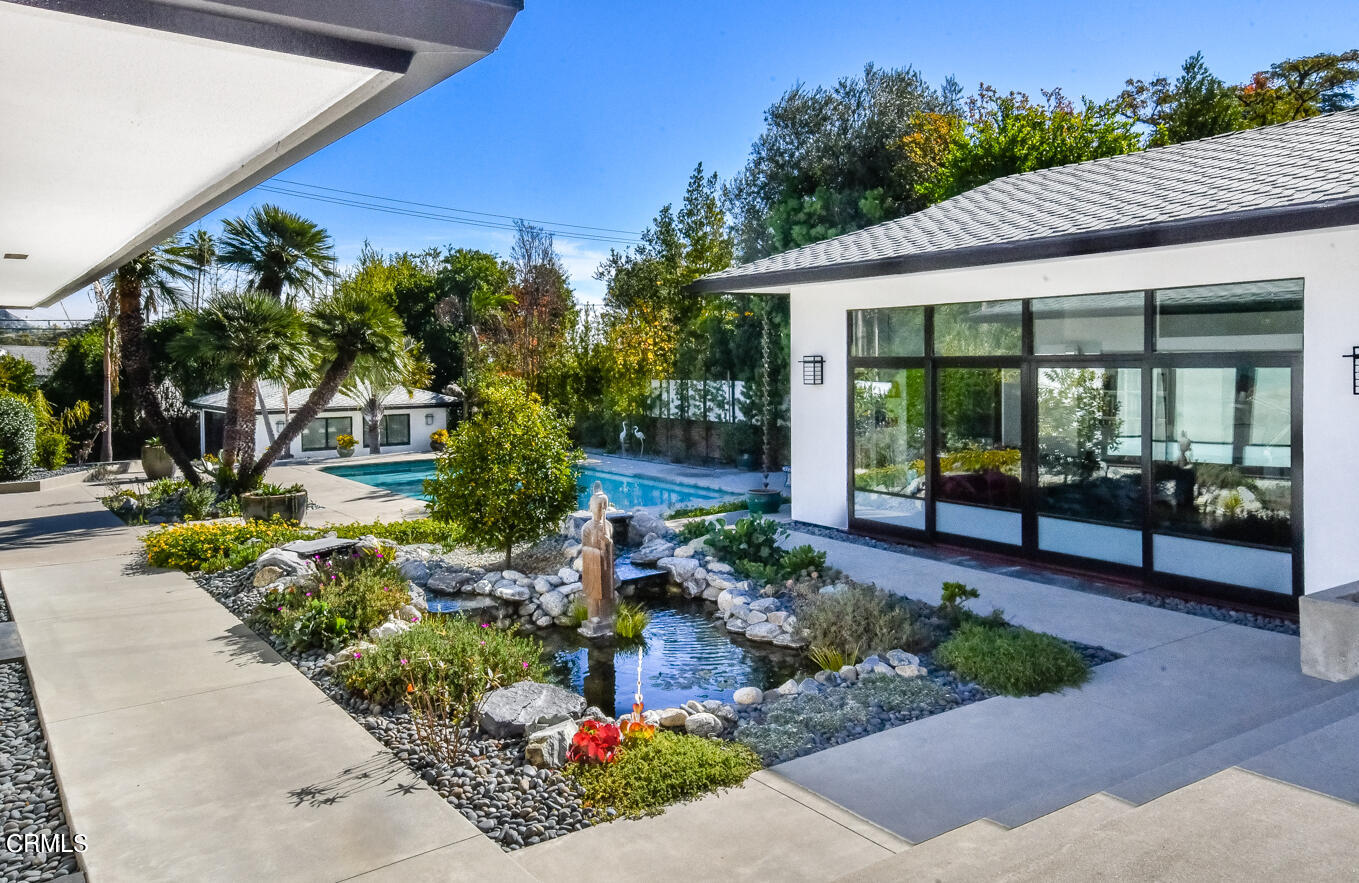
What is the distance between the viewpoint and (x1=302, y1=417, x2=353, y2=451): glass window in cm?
2544

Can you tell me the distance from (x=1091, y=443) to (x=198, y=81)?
797cm

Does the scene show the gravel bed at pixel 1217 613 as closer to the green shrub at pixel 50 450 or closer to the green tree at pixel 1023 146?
the green tree at pixel 1023 146

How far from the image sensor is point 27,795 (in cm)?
445

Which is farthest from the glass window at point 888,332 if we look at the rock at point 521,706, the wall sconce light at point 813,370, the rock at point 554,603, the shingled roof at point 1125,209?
the rock at point 521,706

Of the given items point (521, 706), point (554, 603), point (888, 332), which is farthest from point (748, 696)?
point (888, 332)

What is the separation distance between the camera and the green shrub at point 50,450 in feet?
63.0

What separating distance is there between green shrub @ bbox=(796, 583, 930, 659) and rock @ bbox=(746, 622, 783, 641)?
222 mm

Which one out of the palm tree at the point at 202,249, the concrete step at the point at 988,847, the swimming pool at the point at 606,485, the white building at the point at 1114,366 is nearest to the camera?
the concrete step at the point at 988,847

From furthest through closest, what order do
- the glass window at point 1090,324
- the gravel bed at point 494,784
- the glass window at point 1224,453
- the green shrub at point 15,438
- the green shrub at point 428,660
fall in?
the green shrub at point 15,438 < the glass window at point 1090,324 < the glass window at point 1224,453 < the green shrub at point 428,660 < the gravel bed at point 494,784

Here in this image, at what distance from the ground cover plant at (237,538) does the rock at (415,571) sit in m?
1.37

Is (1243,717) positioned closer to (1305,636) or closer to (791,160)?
(1305,636)

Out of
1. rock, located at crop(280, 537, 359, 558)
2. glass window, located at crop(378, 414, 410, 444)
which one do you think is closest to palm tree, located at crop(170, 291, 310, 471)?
rock, located at crop(280, 537, 359, 558)

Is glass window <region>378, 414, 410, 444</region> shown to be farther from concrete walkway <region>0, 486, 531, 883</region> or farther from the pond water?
the pond water

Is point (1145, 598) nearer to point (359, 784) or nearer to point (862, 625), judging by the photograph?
point (862, 625)
